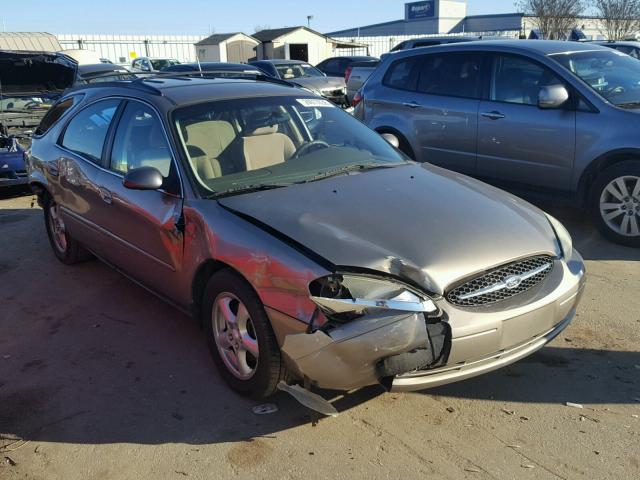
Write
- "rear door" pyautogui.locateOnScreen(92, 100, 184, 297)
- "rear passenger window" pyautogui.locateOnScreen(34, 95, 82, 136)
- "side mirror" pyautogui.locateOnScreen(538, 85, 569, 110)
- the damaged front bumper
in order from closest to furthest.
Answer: the damaged front bumper, "rear door" pyautogui.locateOnScreen(92, 100, 184, 297), "rear passenger window" pyautogui.locateOnScreen(34, 95, 82, 136), "side mirror" pyautogui.locateOnScreen(538, 85, 569, 110)

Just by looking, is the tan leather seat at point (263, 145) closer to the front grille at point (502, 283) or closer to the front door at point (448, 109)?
Result: the front grille at point (502, 283)

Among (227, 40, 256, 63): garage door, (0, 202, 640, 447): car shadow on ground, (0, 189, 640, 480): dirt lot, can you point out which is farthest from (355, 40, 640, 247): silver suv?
(227, 40, 256, 63): garage door

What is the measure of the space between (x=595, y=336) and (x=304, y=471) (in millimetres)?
2197

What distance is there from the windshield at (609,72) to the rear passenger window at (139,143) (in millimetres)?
4185

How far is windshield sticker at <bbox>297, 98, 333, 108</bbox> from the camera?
4.48m

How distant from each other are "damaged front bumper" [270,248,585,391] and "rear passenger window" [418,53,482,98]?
4.24 meters

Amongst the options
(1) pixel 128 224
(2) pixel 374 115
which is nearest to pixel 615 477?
(1) pixel 128 224

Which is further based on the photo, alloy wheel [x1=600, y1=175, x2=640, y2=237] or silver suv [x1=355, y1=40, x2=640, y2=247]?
silver suv [x1=355, y1=40, x2=640, y2=247]

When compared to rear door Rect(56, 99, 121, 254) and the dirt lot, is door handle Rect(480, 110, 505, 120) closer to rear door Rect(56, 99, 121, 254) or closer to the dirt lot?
the dirt lot

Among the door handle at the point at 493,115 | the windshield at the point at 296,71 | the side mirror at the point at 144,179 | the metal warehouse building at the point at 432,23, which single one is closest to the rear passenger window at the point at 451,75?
the door handle at the point at 493,115

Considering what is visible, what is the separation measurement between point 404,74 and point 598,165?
272cm

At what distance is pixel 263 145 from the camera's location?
4.04 meters

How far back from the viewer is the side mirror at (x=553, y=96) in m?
5.76

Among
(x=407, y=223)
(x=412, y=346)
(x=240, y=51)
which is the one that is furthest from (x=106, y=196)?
(x=240, y=51)
